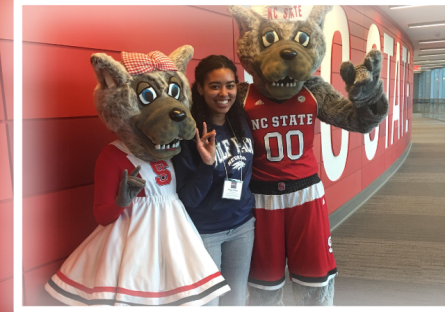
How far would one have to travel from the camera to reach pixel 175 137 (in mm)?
1024

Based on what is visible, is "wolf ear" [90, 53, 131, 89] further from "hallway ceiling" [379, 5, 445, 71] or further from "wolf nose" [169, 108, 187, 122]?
"hallway ceiling" [379, 5, 445, 71]

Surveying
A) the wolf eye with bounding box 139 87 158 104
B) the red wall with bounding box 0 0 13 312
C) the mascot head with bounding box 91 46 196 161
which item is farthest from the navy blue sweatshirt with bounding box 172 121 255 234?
the red wall with bounding box 0 0 13 312

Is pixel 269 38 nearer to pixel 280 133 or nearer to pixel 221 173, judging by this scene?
pixel 280 133

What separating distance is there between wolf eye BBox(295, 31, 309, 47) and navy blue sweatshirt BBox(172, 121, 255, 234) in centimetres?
37

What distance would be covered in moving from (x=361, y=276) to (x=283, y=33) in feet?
4.79

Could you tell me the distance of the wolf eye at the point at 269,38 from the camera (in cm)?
127

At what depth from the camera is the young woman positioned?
1.16m

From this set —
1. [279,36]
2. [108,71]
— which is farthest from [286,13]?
[108,71]

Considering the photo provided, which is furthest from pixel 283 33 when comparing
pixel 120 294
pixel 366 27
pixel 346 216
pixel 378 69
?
pixel 346 216

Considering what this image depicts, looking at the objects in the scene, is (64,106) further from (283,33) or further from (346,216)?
(346,216)

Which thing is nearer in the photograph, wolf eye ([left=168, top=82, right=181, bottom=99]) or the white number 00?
wolf eye ([left=168, top=82, right=181, bottom=99])

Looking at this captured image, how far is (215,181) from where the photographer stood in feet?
4.00

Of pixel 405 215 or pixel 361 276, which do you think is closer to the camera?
pixel 361 276

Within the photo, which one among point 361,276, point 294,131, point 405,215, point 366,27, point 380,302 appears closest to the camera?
point 294,131
